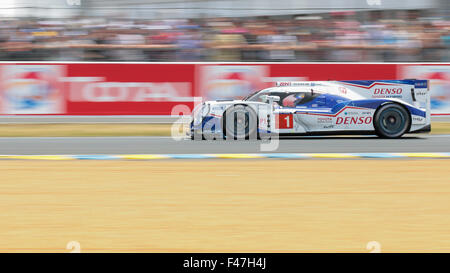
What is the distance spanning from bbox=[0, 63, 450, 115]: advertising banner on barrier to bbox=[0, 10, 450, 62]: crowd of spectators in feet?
0.90

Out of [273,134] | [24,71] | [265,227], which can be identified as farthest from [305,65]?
[265,227]

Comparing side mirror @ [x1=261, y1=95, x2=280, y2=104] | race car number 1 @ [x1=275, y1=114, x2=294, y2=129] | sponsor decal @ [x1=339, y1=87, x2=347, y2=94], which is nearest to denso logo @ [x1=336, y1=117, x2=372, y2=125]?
sponsor decal @ [x1=339, y1=87, x2=347, y2=94]

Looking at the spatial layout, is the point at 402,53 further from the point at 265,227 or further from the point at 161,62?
the point at 265,227

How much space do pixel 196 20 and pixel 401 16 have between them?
5.83 m

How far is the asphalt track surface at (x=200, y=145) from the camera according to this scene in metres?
11.5

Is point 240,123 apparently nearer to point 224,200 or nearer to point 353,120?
point 353,120

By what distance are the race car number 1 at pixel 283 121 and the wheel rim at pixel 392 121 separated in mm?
1847

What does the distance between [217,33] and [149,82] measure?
91.7 inches

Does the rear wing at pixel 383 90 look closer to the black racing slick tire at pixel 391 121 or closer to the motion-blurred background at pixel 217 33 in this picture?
the black racing slick tire at pixel 391 121

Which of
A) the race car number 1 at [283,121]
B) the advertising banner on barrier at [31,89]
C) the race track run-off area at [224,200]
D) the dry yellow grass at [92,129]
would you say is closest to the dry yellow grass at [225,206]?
the race track run-off area at [224,200]

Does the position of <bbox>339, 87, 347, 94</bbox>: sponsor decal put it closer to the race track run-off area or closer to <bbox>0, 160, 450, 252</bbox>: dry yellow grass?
the race track run-off area

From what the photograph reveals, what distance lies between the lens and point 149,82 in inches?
712

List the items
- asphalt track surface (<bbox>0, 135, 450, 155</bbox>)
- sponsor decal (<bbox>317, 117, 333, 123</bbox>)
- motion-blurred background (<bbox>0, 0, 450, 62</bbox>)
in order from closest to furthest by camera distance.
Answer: asphalt track surface (<bbox>0, 135, 450, 155</bbox>) → sponsor decal (<bbox>317, 117, 333, 123</bbox>) → motion-blurred background (<bbox>0, 0, 450, 62</bbox>)

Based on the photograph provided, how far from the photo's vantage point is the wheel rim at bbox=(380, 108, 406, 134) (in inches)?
523
